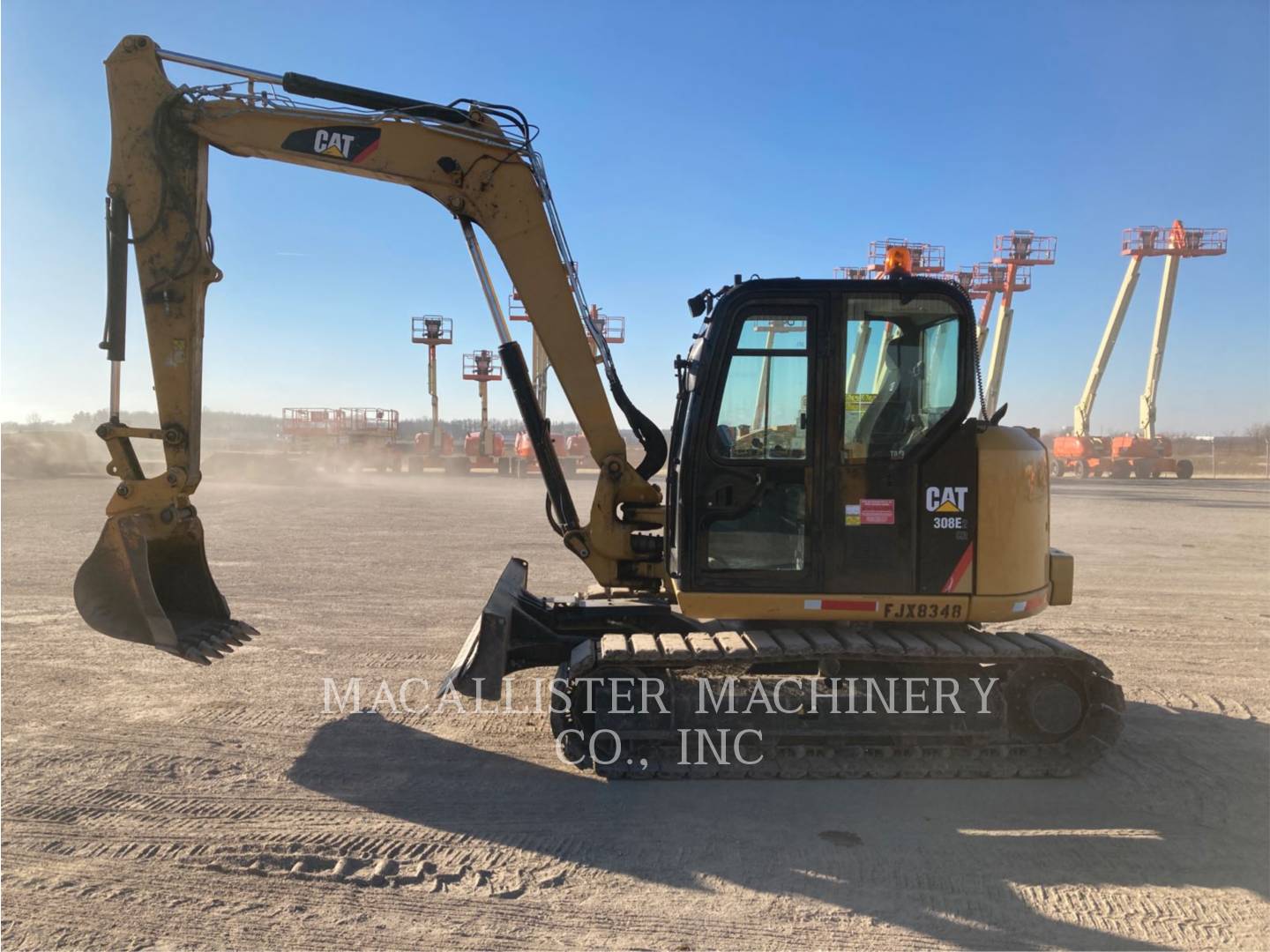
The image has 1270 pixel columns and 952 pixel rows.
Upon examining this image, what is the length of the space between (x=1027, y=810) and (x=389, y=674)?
496 cm

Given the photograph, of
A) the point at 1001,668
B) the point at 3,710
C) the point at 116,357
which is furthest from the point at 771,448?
the point at 3,710

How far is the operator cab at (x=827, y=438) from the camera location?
4.87m

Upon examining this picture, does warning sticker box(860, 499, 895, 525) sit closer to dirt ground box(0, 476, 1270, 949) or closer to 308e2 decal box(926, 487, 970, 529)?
308e2 decal box(926, 487, 970, 529)

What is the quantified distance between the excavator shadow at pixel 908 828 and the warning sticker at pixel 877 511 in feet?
5.37

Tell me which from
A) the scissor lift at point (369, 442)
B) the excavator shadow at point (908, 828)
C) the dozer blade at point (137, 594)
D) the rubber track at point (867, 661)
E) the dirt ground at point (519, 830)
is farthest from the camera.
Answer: the scissor lift at point (369, 442)

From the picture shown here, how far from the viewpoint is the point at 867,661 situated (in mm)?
5012

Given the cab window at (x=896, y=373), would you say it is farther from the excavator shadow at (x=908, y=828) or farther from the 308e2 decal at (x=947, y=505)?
the excavator shadow at (x=908, y=828)

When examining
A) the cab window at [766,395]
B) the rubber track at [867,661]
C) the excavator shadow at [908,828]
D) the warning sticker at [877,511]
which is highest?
the cab window at [766,395]

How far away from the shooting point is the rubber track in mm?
4770

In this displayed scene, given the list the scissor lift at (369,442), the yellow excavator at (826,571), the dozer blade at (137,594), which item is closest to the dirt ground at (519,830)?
the yellow excavator at (826,571)

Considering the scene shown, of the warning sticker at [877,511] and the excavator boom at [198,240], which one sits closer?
the warning sticker at [877,511]

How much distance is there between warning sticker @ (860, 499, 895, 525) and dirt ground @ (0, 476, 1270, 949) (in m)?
1.65

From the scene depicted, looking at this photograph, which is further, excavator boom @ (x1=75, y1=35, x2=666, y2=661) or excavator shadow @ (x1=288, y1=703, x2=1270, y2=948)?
excavator boom @ (x1=75, y1=35, x2=666, y2=661)

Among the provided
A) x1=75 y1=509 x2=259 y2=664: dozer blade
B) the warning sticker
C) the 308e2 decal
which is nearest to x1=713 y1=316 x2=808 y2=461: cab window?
the warning sticker
